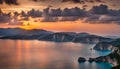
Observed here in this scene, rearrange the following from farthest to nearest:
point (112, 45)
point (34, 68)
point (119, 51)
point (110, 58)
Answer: point (112, 45), point (119, 51), point (110, 58), point (34, 68)

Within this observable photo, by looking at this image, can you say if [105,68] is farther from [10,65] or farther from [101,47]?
[101,47]

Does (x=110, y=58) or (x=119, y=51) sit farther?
(x=119, y=51)

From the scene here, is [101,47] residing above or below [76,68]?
below

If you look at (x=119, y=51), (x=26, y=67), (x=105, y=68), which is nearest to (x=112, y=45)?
(x=119, y=51)

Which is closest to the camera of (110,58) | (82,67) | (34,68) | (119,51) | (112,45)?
(34,68)

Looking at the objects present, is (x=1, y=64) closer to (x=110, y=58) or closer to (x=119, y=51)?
(x=110, y=58)

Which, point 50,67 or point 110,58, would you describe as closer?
point 50,67

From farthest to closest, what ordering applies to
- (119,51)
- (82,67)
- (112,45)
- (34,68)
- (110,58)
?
(112,45) < (119,51) < (110,58) < (82,67) < (34,68)

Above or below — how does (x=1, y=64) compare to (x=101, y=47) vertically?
above

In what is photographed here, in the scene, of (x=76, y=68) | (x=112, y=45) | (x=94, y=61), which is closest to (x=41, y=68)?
(x=76, y=68)
